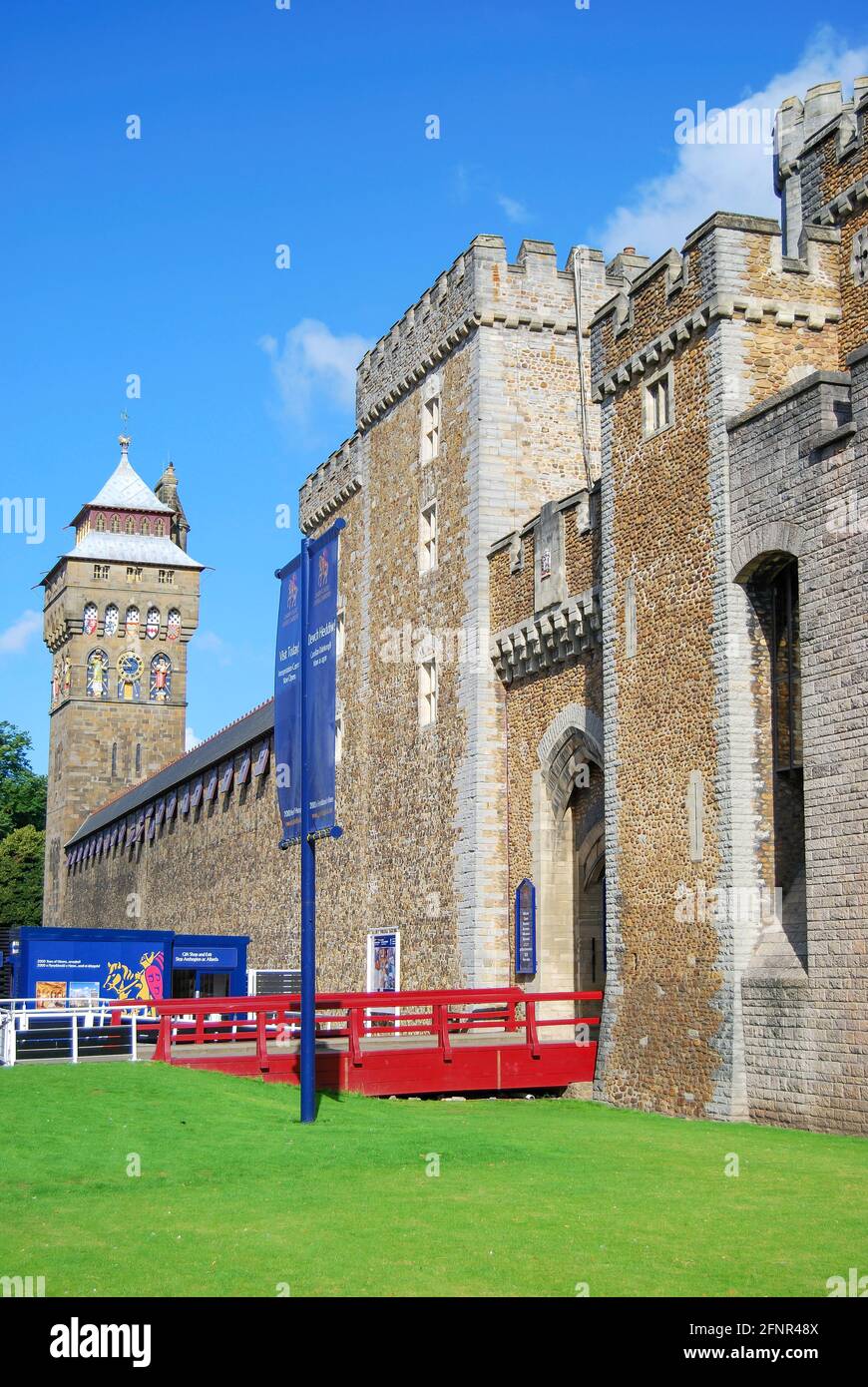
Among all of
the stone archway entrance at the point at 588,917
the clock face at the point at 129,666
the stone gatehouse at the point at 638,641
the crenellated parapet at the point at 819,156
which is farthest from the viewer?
the clock face at the point at 129,666

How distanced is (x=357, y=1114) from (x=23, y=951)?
18384 millimetres

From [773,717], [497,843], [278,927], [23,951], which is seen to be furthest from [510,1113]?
[278,927]

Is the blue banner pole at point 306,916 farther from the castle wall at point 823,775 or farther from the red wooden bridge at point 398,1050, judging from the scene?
the castle wall at point 823,775

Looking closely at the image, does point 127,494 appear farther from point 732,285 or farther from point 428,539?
point 732,285

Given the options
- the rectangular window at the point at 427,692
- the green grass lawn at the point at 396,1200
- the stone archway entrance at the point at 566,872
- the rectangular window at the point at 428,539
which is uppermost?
the rectangular window at the point at 428,539

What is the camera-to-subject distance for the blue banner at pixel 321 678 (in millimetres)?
16141

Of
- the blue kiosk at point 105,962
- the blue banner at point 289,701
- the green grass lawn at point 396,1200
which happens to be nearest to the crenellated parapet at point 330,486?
the blue kiosk at point 105,962

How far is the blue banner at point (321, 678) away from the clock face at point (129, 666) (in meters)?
64.5

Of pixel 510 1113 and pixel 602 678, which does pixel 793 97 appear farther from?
pixel 510 1113

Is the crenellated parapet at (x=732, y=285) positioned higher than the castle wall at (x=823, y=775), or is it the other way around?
the crenellated parapet at (x=732, y=285)

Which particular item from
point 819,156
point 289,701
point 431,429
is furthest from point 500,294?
point 289,701

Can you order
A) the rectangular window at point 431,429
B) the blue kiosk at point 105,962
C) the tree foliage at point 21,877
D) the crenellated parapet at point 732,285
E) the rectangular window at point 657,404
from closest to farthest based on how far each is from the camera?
the crenellated parapet at point 732,285, the rectangular window at point 657,404, the rectangular window at point 431,429, the blue kiosk at point 105,962, the tree foliage at point 21,877

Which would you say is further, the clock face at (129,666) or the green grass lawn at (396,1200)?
the clock face at (129,666)

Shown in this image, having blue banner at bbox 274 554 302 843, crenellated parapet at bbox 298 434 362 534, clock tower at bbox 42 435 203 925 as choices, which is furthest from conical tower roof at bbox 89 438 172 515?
blue banner at bbox 274 554 302 843
